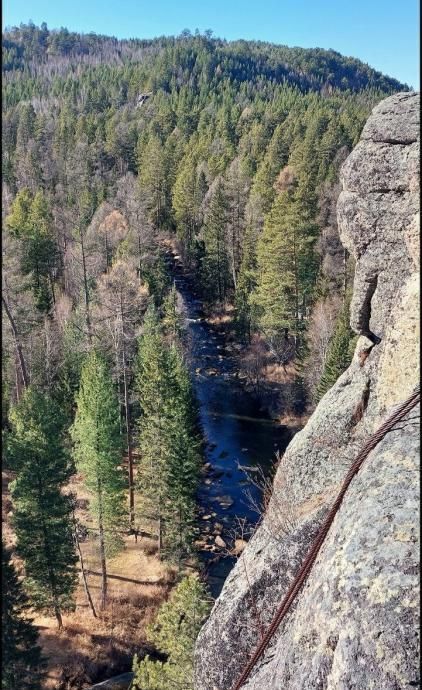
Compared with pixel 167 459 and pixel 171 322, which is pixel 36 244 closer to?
pixel 171 322

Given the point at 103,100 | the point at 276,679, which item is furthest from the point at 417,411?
the point at 103,100

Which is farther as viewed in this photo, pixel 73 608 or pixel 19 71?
pixel 19 71

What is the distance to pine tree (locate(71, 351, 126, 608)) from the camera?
22719mm

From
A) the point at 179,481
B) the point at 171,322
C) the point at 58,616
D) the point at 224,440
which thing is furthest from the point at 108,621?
the point at 171,322

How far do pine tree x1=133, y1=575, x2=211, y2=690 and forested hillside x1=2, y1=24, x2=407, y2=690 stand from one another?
0.40ft

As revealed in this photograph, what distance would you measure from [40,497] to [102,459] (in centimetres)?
325

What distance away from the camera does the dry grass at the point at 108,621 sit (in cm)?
2142

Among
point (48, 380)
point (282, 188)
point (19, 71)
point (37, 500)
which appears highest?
point (19, 71)

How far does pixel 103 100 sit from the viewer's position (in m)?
120

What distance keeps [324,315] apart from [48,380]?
764 inches

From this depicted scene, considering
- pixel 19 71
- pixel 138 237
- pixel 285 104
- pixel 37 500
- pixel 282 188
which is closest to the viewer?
pixel 37 500

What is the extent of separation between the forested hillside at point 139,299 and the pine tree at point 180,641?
122mm

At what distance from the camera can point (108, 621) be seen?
23.9m

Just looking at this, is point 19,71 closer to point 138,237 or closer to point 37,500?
point 138,237
